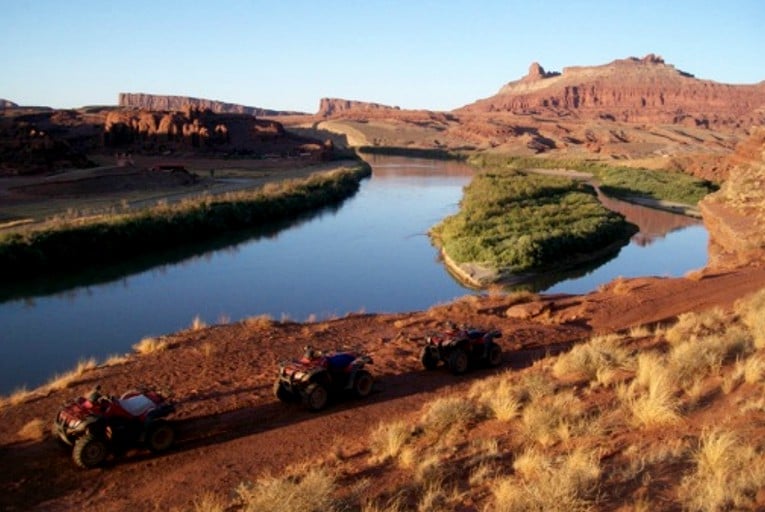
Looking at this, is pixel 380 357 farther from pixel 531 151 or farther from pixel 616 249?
pixel 531 151

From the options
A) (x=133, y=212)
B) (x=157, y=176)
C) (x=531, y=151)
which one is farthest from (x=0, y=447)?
(x=531, y=151)

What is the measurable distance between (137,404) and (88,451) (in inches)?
34.0

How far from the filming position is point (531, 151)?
355 ft

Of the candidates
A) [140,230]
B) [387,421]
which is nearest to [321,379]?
[387,421]

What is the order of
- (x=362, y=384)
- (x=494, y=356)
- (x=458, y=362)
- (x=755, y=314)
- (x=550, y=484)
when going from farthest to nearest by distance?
(x=755, y=314), (x=494, y=356), (x=458, y=362), (x=362, y=384), (x=550, y=484)

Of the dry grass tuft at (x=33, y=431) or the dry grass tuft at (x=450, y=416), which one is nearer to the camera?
the dry grass tuft at (x=450, y=416)

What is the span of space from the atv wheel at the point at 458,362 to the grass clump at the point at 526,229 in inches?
611

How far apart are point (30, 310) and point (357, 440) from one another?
16.3 meters

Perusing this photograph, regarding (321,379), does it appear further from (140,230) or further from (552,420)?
(140,230)

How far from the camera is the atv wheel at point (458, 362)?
12312 millimetres

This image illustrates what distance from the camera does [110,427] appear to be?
8.62m

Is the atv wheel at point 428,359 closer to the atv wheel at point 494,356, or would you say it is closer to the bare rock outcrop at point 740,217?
the atv wheel at point 494,356

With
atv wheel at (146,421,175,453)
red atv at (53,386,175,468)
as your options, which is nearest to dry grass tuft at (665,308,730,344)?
atv wheel at (146,421,175,453)

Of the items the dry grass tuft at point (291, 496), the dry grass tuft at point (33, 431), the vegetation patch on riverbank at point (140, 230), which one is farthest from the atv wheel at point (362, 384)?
the vegetation patch on riverbank at point (140, 230)
